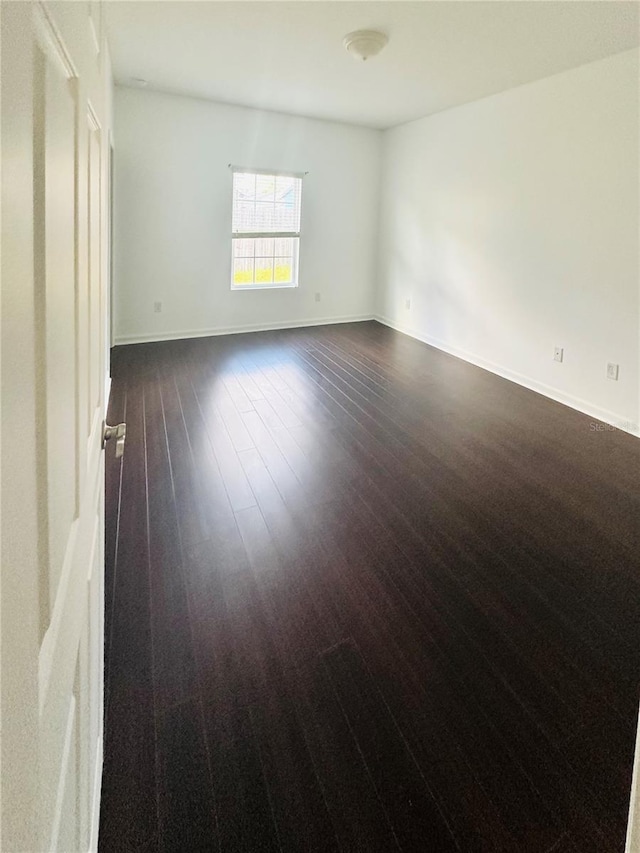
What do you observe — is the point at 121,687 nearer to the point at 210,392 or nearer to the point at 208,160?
the point at 210,392

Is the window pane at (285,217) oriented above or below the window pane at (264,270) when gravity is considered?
above

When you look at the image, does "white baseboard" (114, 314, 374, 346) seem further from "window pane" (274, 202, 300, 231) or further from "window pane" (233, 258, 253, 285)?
"window pane" (274, 202, 300, 231)

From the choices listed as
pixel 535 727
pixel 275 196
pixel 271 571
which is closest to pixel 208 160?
pixel 275 196

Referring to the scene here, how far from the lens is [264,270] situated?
6.41 meters

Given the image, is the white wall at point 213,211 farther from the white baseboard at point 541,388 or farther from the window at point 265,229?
the white baseboard at point 541,388

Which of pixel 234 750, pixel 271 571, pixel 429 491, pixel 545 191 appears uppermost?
pixel 545 191

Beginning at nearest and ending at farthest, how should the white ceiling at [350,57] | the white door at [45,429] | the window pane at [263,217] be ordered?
the white door at [45,429] < the white ceiling at [350,57] < the window pane at [263,217]

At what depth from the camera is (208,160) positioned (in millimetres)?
5570

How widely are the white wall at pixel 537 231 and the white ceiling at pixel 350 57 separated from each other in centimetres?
29

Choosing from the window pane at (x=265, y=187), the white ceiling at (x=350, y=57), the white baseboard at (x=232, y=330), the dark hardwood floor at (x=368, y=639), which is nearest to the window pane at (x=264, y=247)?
the window pane at (x=265, y=187)

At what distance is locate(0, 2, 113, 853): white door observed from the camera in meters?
0.34

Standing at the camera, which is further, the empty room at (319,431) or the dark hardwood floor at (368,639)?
the dark hardwood floor at (368,639)

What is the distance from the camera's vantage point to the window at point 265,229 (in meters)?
6.00

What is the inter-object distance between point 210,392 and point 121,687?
296 centimetres
